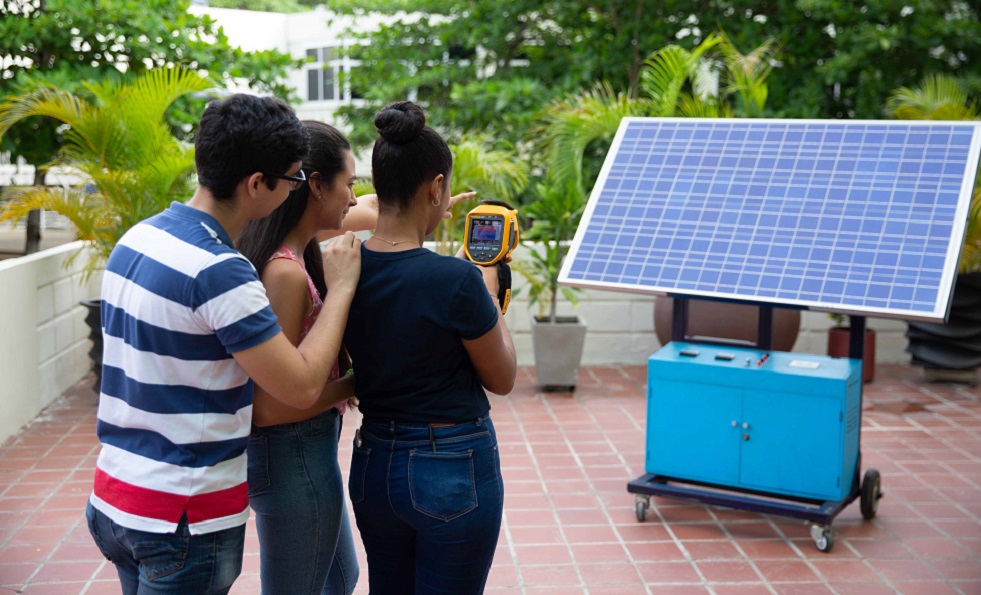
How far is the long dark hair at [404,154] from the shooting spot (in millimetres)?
2072

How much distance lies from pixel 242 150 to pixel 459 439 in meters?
0.74

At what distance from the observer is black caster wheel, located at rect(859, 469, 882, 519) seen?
4473mm

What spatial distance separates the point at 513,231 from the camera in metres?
2.35

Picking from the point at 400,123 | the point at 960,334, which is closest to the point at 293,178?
the point at 400,123

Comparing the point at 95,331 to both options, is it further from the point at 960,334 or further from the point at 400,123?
the point at 960,334

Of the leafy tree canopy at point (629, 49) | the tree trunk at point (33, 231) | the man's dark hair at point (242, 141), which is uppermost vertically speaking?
the leafy tree canopy at point (629, 49)

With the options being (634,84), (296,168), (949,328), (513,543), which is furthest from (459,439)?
(634,84)

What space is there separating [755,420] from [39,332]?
14.2 ft

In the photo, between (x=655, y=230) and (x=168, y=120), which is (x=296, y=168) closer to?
(x=655, y=230)

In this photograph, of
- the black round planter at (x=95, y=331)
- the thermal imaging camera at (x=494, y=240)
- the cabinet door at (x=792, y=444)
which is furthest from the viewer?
the black round planter at (x=95, y=331)

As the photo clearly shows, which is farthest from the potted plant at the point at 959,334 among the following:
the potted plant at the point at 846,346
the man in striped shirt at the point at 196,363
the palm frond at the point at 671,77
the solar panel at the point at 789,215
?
the man in striped shirt at the point at 196,363

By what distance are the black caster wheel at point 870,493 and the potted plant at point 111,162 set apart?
174 inches

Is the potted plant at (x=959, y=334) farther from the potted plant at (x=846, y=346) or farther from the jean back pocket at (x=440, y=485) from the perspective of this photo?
the jean back pocket at (x=440, y=485)

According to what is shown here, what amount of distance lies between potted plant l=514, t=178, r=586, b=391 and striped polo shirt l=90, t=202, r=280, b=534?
199 inches
